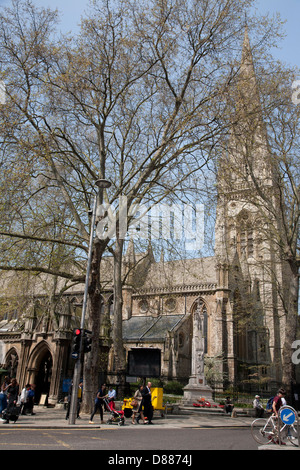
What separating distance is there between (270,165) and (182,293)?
895 inches

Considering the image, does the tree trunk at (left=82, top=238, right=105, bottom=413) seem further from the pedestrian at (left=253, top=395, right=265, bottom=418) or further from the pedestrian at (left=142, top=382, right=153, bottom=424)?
the pedestrian at (left=253, top=395, right=265, bottom=418)

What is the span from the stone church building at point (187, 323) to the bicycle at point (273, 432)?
11.8m

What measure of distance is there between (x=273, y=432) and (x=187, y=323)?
3089 centimetres

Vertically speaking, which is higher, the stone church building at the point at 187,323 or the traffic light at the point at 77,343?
the stone church building at the point at 187,323

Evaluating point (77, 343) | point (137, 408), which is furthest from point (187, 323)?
point (77, 343)

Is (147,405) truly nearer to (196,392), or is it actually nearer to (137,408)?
(137,408)

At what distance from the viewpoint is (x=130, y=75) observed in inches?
650

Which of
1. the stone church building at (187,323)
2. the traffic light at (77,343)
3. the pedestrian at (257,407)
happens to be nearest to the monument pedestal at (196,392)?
the stone church building at (187,323)

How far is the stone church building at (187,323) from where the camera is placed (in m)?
24.0

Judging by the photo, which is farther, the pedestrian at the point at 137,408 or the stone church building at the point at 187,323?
the stone church building at the point at 187,323

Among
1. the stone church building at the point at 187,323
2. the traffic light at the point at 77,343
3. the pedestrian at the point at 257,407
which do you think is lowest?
the pedestrian at the point at 257,407

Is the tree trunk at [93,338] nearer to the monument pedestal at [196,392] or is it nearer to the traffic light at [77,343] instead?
the traffic light at [77,343]

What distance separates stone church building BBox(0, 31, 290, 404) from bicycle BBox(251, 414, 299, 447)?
11836 mm
